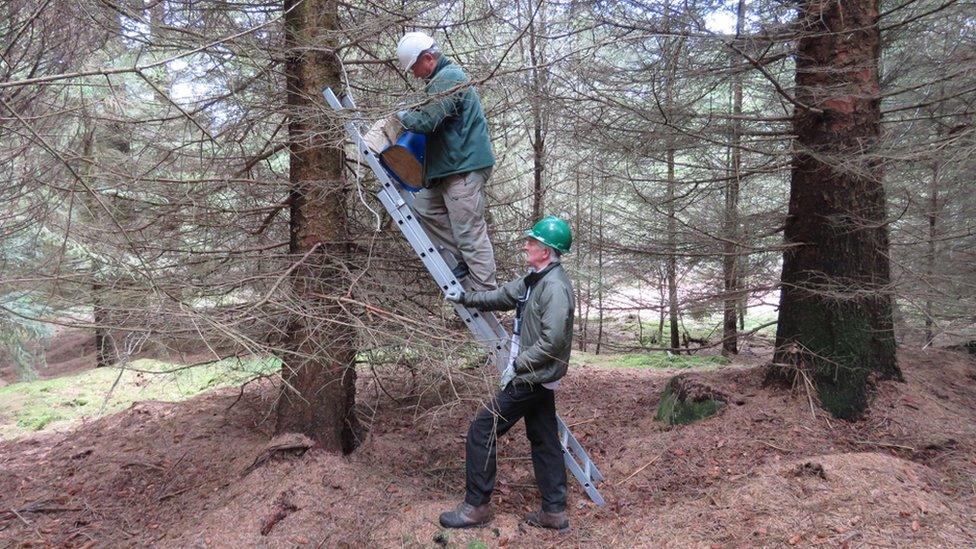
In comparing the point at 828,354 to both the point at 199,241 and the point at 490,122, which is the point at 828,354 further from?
the point at 199,241

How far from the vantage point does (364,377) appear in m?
7.80

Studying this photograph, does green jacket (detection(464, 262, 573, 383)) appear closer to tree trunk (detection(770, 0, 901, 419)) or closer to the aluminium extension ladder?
the aluminium extension ladder

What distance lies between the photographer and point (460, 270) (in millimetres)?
4703

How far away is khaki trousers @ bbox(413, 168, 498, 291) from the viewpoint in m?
4.52

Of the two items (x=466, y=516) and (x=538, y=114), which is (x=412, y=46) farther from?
(x=466, y=516)

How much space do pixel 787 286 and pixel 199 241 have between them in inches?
228

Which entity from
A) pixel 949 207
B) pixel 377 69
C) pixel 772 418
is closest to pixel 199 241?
pixel 377 69

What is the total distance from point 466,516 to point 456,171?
260 centimetres

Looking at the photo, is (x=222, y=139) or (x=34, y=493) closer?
(x=34, y=493)

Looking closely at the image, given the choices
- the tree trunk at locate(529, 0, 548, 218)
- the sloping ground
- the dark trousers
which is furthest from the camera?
the tree trunk at locate(529, 0, 548, 218)

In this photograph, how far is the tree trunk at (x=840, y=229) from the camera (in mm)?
5086

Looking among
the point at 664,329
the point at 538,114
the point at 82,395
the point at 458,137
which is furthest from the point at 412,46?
the point at 664,329

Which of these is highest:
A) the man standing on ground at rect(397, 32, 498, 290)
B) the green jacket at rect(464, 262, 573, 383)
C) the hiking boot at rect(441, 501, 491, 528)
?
the man standing on ground at rect(397, 32, 498, 290)

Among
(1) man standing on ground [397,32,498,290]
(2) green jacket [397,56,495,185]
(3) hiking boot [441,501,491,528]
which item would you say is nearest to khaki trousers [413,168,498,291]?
(1) man standing on ground [397,32,498,290]
